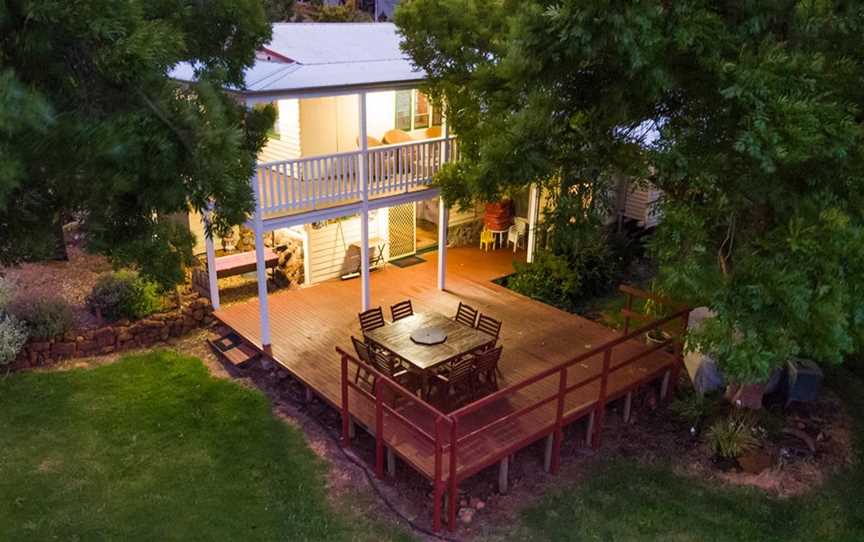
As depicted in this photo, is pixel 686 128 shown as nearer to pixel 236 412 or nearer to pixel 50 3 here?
pixel 50 3

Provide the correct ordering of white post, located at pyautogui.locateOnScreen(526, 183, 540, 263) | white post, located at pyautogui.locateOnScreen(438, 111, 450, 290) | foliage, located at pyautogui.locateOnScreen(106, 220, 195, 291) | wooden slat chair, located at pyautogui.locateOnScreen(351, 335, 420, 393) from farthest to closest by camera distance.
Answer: white post, located at pyautogui.locateOnScreen(526, 183, 540, 263), white post, located at pyautogui.locateOnScreen(438, 111, 450, 290), wooden slat chair, located at pyautogui.locateOnScreen(351, 335, 420, 393), foliage, located at pyautogui.locateOnScreen(106, 220, 195, 291)

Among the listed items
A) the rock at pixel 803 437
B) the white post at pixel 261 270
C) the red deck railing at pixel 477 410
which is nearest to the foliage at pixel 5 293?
the white post at pixel 261 270

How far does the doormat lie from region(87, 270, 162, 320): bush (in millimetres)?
5421

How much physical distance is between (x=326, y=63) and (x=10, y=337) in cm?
727

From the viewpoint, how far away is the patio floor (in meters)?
9.70

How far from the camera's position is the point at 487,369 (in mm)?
10758

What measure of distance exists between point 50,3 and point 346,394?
6308 millimetres

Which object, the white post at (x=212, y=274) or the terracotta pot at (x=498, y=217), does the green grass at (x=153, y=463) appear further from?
the terracotta pot at (x=498, y=217)

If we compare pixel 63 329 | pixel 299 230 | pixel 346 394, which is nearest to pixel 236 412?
pixel 346 394

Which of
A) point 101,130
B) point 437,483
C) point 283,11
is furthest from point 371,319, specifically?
point 283,11

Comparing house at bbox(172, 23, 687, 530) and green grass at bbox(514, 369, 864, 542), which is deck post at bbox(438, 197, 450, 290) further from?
green grass at bbox(514, 369, 864, 542)

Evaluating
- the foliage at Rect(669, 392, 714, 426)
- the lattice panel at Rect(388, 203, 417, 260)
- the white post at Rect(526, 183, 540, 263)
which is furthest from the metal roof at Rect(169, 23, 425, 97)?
the foliage at Rect(669, 392, 714, 426)

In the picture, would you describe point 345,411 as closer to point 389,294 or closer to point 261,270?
point 261,270

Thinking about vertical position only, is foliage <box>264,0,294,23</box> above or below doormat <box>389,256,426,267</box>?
above
